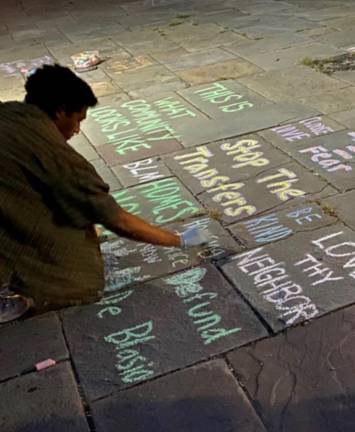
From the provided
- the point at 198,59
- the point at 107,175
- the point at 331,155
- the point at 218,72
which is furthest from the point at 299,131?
the point at 198,59

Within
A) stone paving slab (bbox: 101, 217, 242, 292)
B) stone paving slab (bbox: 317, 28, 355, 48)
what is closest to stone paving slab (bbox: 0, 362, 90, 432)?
stone paving slab (bbox: 101, 217, 242, 292)

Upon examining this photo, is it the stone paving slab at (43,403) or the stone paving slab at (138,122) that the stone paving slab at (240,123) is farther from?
the stone paving slab at (43,403)

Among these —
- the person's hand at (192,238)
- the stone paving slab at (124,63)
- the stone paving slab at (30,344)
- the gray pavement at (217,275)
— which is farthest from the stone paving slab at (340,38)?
the stone paving slab at (30,344)

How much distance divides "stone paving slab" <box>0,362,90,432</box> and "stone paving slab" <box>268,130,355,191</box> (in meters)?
2.23

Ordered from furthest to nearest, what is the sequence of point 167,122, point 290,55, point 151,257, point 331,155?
point 290,55
point 167,122
point 331,155
point 151,257

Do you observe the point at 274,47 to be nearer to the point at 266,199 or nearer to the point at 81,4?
the point at 266,199

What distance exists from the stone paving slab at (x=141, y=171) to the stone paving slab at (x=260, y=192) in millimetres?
509

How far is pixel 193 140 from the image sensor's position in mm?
4801

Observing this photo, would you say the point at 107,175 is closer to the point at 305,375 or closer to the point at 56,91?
the point at 56,91

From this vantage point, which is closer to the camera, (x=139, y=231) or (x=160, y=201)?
(x=139, y=231)

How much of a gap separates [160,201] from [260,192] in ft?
2.23

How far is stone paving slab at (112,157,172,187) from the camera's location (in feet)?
13.9

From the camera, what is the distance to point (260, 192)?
12.6 feet

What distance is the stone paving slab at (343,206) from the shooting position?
3430mm
